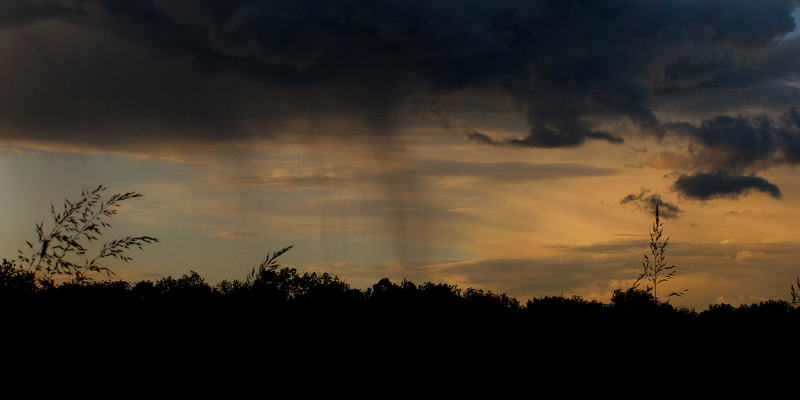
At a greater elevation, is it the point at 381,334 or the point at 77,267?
the point at 77,267

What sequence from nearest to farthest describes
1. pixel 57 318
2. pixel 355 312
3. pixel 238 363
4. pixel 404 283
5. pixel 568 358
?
pixel 238 363
pixel 57 318
pixel 568 358
pixel 355 312
pixel 404 283

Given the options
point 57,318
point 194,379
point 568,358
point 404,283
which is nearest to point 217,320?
point 194,379

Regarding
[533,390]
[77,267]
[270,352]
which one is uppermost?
[77,267]

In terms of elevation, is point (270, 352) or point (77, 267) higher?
point (77, 267)

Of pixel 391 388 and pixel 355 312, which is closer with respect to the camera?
pixel 391 388

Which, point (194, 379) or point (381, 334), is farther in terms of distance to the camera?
point (381, 334)

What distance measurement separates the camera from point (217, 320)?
7.41m

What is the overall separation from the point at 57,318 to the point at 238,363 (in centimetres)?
225

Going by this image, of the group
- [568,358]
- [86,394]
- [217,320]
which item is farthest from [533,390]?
[86,394]

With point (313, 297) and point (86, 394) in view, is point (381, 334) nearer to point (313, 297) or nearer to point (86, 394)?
point (313, 297)

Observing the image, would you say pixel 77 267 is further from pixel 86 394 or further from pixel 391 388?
pixel 391 388

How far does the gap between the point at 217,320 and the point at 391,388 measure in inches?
88.2

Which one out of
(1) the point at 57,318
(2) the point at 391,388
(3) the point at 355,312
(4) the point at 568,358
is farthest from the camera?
(3) the point at 355,312

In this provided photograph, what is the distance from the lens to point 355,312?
11.1 metres
